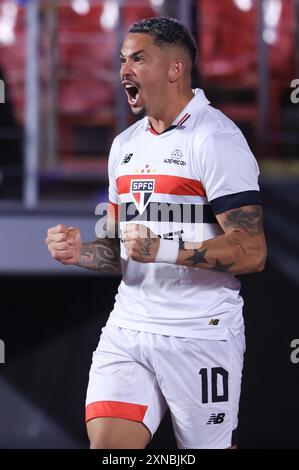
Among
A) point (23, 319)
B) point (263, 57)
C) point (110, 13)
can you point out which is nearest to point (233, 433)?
point (23, 319)

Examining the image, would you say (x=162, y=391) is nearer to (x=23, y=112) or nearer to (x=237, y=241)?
(x=237, y=241)

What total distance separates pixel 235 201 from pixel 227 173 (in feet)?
0.25

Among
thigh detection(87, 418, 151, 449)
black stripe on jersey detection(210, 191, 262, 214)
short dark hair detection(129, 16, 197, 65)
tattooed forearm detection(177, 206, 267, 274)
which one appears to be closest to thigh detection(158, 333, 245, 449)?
thigh detection(87, 418, 151, 449)

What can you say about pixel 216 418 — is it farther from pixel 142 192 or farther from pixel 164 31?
pixel 164 31

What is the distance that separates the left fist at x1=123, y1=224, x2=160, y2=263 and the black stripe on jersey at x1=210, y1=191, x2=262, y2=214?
0.73ft

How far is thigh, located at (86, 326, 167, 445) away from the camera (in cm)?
273

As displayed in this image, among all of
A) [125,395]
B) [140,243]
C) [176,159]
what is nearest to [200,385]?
[125,395]

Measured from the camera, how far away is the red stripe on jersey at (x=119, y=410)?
2732 millimetres

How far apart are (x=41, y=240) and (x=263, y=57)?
1977mm

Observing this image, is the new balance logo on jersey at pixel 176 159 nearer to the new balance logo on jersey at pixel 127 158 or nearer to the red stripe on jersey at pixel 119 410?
the new balance logo on jersey at pixel 127 158

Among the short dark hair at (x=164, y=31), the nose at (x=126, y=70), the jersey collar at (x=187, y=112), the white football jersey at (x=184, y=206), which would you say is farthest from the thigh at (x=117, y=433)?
the short dark hair at (x=164, y=31)

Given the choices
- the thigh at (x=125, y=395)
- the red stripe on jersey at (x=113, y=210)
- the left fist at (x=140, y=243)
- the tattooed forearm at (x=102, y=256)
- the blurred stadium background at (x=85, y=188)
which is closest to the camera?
the left fist at (x=140, y=243)

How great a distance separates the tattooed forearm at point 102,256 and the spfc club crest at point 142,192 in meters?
0.23

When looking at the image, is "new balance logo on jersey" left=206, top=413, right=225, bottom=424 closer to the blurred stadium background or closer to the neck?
the neck
